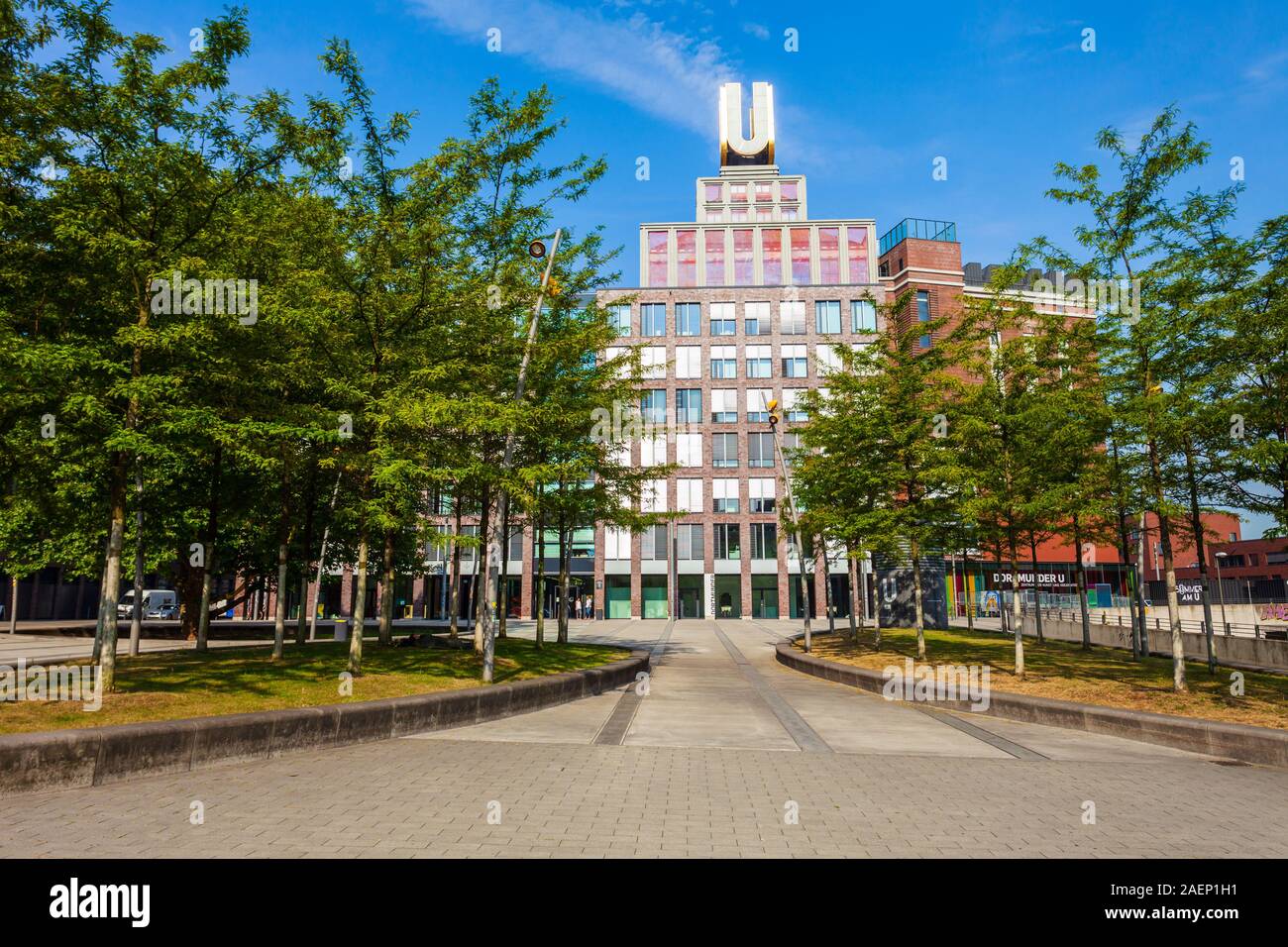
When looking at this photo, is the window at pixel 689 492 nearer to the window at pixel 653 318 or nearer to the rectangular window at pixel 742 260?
the window at pixel 653 318

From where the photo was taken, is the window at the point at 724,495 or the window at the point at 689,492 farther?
the window at the point at 724,495

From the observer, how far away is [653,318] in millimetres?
58281

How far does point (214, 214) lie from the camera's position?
10.7m

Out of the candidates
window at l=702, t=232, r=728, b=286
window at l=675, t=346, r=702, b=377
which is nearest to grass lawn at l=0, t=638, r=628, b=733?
window at l=675, t=346, r=702, b=377

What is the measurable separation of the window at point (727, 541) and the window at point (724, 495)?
1193 mm

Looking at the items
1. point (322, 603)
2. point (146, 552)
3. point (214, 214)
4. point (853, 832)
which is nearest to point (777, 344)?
point (322, 603)

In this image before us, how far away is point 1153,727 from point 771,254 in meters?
58.9

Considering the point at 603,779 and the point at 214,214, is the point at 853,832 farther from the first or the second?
the point at 214,214

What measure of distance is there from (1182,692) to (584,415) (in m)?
12.5

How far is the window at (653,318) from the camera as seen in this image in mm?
57906

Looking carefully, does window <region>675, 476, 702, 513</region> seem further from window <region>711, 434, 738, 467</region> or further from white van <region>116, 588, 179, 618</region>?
white van <region>116, 588, 179, 618</region>

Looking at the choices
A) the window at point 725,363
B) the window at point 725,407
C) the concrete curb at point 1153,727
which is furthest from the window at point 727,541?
the concrete curb at point 1153,727

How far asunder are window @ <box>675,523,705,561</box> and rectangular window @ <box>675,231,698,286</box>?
23521mm

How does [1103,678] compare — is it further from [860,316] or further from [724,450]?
[860,316]
